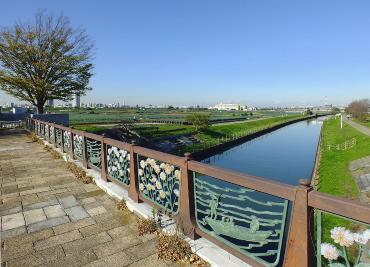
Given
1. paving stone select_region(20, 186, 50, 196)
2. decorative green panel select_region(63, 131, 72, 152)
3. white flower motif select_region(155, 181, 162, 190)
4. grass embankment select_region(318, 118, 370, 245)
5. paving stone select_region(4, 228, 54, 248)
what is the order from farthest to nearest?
grass embankment select_region(318, 118, 370, 245), decorative green panel select_region(63, 131, 72, 152), paving stone select_region(20, 186, 50, 196), white flower motif select_region(155, 181, 162, 190), paving stone select_region(4, 228, 54, 248)

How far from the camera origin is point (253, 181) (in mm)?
3297

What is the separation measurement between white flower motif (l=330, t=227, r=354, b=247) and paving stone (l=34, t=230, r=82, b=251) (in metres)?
3.60

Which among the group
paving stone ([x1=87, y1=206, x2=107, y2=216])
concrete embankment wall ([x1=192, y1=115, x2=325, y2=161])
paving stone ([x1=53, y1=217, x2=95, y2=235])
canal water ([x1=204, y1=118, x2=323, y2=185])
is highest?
paving stone ([x1=87, y1=206, x2=107, y2=216])

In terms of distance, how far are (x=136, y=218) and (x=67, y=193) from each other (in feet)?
8.03

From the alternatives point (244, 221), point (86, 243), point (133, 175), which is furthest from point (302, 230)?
point (133, 175)

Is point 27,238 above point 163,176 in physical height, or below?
below

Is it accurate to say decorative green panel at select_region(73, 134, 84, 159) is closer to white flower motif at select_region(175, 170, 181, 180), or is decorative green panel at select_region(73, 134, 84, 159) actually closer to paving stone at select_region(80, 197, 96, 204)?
paving stone at select_region(80, 197, 96, 204)

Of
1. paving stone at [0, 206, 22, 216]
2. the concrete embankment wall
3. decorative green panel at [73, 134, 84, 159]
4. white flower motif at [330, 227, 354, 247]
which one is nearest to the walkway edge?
white flower motif at [330, 227, 354, 247]

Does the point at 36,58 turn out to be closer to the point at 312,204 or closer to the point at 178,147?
the point at 178,147

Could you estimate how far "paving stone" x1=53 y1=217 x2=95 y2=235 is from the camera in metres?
4.86

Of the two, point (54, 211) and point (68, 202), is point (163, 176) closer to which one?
point (54, 211)

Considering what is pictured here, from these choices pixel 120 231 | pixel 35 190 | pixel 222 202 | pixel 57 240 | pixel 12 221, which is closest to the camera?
pixel 222 202

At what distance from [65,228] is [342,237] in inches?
162

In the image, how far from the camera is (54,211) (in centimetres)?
573
